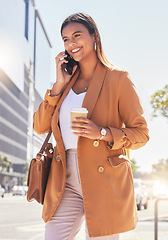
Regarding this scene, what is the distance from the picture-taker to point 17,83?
9450 centimetres

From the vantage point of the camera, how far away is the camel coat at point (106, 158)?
2375mm

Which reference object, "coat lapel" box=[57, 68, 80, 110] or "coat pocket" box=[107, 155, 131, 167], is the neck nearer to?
"coat lapel" box=[57, 68, 80, 110]

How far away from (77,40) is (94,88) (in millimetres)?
301

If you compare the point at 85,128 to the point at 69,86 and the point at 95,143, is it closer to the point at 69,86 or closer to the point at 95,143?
the point at 95,143

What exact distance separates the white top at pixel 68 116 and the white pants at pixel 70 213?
2.6 inches

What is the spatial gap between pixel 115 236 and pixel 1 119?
80.8 metres

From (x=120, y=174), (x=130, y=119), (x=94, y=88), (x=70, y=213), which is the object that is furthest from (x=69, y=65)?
(x=70, y=213)

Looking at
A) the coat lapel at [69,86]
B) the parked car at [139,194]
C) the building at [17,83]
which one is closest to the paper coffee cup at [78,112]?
the coat lapel at [69,86]

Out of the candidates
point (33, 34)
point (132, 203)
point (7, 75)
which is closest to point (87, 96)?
point (132, 203)

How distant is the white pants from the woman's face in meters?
0.60

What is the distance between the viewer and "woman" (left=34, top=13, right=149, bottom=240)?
238 centimetres

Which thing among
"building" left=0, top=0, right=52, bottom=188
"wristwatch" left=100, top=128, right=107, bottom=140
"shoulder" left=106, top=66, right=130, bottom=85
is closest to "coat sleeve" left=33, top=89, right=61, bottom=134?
"shoulder" left=106, top=66, right=130, bottom=85

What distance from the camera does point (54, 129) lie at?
261 centimetres

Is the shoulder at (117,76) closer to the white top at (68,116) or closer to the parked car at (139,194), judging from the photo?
Answer: the white top at (68,116)
